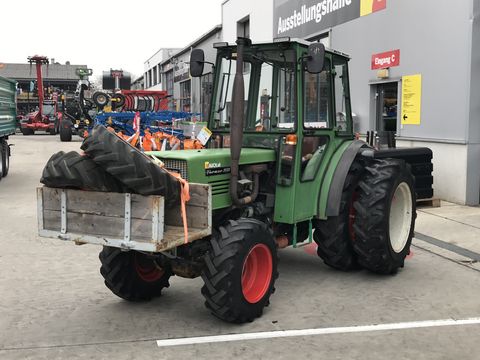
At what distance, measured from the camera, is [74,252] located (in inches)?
256

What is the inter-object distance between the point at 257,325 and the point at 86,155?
182cm

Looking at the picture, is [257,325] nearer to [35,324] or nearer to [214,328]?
[214,328]

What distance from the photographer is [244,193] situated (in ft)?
14.9

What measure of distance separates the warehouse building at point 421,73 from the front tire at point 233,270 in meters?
6.22

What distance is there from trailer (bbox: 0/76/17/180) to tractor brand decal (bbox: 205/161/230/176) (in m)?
10.3

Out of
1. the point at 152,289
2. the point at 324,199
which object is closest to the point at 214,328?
the point at 152,289

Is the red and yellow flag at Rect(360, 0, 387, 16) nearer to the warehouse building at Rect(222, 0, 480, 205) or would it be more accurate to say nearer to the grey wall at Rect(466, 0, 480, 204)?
the warehouse building at Rect(222, 0, 480, 205)

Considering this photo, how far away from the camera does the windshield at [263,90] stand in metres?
4.83

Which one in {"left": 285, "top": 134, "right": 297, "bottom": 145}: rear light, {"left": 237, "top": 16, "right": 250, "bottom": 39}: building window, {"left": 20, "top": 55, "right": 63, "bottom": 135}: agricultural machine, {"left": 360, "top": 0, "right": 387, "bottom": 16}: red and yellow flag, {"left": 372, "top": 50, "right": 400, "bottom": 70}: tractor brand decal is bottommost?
{"left": 285, "top": 134, "right": 297, "bottom": 145}: rear light

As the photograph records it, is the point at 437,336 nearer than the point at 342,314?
Yes

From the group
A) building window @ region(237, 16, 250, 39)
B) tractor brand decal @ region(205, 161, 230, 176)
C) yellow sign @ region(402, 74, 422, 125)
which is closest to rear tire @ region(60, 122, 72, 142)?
building window @ region(237, 16, 250, 39)

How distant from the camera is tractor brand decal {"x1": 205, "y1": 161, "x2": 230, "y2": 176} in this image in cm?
423

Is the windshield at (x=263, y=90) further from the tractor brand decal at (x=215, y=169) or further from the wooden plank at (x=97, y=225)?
the wooden plank at (x=97, y=225)

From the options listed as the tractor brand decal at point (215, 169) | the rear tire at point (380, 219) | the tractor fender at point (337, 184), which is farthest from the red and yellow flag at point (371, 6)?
the tractor brand decal at point (215, 169)
